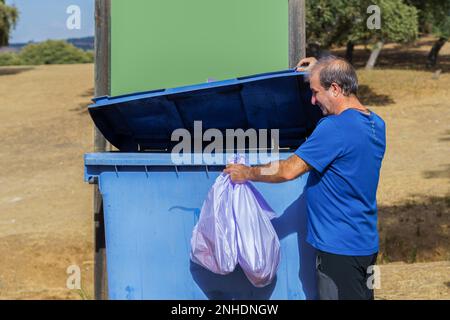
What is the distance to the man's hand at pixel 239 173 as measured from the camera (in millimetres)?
3164

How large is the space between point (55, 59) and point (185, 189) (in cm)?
2690

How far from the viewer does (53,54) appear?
29.3 m

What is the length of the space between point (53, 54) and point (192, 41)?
26.1 meters

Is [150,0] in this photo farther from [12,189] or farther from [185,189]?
[12,189]

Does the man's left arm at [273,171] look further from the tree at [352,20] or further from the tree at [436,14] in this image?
the tree at [436,14]

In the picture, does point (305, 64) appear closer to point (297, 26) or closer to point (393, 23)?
point (297, 26)

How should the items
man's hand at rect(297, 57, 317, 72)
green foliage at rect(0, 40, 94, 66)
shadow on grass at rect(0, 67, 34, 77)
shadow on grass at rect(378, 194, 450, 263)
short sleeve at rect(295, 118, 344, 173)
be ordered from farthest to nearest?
1. green foliage at rect(0, 40, 94, 66)
2. shadow on grass at rect(0, 67, 34, 77)
3. shadow on grass at rect(378, 194, 450, 263)
4. man's hand at rect(297, 57, 317, 72)
5. short sleeve at rect(295, 118, 344, 173)

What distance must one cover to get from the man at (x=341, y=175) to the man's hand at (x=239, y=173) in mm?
116

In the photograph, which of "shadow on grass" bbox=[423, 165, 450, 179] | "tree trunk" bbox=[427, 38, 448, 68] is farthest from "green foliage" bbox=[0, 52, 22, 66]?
"shadow on grass" bbox=[423, 165, 450, 179]

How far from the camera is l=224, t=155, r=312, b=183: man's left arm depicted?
9.66ft

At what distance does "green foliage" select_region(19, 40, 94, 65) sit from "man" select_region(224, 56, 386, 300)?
2644cm

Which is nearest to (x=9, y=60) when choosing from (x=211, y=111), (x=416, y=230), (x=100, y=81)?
(x=416, y=230)

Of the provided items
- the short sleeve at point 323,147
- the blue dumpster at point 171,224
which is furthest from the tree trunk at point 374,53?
the short sleeve at point 323,147

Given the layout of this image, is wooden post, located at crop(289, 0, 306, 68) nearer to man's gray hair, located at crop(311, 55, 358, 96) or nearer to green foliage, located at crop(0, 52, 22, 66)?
man's gray hair, located at crop(311, 55, 358, 96)
